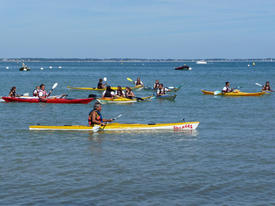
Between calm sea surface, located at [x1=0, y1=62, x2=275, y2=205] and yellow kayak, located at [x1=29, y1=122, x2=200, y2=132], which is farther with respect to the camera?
A: yellow kayak, located at [x1=29, y1=122, x2=200, y2=132]

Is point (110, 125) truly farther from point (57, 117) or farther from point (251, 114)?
point (251, 114)

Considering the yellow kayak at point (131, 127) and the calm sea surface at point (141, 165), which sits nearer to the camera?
the calm sea surface at point (141, 165)

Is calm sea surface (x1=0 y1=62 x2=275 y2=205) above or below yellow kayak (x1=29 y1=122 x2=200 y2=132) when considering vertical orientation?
below

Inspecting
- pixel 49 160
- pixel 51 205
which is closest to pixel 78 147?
pixel 49 160

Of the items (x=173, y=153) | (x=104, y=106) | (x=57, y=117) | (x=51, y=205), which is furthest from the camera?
(x=104, y=106)

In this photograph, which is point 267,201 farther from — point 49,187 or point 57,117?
point 57,117

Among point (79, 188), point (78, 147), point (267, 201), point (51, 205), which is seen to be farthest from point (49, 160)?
point (267, 201)

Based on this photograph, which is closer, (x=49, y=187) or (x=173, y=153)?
(x=49, y=187)

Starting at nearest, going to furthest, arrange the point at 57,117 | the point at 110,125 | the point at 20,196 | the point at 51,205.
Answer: the point at 51,205 < the point at 20,196 < the point at 110,125 < the point at 57,117

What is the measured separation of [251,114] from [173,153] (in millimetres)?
15059

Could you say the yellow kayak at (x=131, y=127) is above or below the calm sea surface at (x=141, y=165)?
above

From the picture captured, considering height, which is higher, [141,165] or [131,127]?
[131,127]

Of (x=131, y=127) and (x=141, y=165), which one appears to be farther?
(x=131, y=127)

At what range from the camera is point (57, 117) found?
96.9ft
